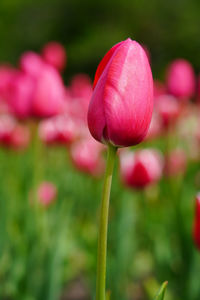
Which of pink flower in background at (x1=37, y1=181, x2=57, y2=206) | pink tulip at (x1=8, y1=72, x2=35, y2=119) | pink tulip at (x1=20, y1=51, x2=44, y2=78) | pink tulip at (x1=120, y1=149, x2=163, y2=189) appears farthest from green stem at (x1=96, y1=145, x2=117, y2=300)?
pink flower in background at (x1=37, y1=181, x2=57, y2=206)

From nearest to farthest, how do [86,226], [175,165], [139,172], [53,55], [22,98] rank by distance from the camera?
[139,172], [22,98], [86,226], [175,165], [53,55]

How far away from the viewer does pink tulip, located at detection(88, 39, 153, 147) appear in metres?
0.57

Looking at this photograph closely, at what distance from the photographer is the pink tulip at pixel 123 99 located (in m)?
0.57

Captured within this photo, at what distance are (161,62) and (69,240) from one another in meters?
14.6

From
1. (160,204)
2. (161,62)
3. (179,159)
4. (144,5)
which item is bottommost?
(160,204)

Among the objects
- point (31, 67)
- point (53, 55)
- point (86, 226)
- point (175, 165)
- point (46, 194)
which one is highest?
point (53, 55)

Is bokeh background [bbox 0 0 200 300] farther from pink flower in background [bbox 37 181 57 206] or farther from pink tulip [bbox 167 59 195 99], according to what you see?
pink tulip [bbox 167 59 195 99]

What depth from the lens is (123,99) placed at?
0.57m

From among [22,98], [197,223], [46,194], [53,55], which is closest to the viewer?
[197,223]

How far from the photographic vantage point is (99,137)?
0.58 metres

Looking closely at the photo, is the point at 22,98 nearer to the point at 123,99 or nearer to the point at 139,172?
the point at 139,172

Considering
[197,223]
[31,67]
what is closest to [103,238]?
[197,223]

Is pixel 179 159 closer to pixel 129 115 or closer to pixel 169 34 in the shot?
pixel 129 115

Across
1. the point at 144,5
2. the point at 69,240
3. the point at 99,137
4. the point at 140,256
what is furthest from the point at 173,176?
the point at 144,5
